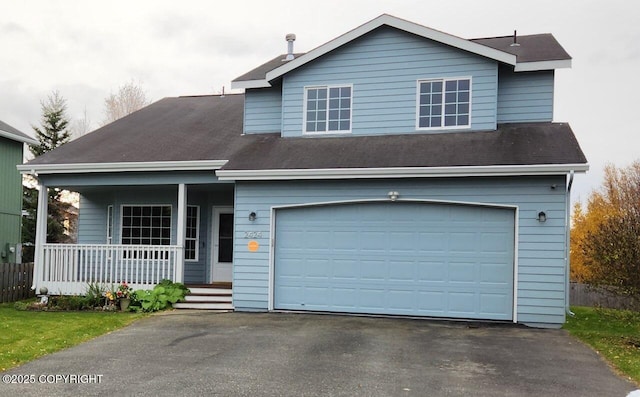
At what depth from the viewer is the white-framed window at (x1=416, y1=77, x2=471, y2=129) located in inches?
461

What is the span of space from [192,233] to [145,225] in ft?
4.32

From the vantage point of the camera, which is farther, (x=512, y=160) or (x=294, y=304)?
(x=294, y=304)

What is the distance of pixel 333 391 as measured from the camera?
5.82 meters

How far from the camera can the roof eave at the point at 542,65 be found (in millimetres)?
11422

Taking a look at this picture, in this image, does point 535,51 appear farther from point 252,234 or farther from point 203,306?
point 203,306

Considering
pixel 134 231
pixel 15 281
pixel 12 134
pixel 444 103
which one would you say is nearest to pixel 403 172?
pixel 444 103

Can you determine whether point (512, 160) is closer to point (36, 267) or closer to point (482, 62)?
point (482, 62)

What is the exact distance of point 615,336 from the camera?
9.23 meters

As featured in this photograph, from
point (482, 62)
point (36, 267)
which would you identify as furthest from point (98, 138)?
point (482, 62)

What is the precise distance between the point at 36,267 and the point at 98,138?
3.73 meters

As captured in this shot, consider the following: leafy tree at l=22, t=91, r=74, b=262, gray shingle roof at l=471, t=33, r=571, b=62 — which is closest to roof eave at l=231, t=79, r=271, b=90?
gray shingle roof at l=471, t=33, r=571, b=62

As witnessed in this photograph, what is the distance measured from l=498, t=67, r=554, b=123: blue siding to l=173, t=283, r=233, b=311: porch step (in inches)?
278

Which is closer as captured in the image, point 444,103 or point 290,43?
point 444,103

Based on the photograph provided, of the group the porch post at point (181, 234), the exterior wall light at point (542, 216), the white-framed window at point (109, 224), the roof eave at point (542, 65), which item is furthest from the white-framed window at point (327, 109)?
the white-framed window at point (109, 224)
